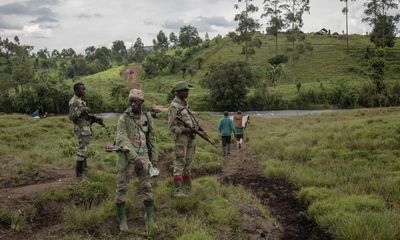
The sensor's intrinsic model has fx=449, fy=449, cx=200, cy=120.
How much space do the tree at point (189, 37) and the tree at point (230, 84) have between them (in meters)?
45.6

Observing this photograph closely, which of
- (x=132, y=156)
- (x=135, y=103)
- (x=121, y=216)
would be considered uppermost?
(x=135, y=103)

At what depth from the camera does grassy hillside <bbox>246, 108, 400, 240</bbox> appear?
8383 millimetres

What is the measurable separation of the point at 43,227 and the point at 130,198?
1733 mm

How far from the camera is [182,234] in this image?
7367 mm

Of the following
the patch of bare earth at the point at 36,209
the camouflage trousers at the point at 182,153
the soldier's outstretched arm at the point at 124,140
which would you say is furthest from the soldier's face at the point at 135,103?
the patch of bare earth at the point at 36,209

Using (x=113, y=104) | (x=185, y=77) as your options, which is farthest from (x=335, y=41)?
(x=113, y=104)

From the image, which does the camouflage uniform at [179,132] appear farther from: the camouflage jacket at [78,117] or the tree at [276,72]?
the tree at [276,72]

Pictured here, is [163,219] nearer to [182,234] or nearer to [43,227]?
[182,234]

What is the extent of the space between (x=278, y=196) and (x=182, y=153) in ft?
11.3

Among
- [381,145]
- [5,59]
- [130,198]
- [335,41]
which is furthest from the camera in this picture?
[5,59]

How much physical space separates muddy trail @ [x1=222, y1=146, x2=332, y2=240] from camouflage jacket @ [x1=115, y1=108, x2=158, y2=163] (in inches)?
131

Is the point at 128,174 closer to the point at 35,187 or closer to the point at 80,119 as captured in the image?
the point at 35,187

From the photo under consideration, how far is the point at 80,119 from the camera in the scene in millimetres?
10688

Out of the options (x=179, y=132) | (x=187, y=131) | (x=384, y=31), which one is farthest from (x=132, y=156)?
(x=384, y=31)
